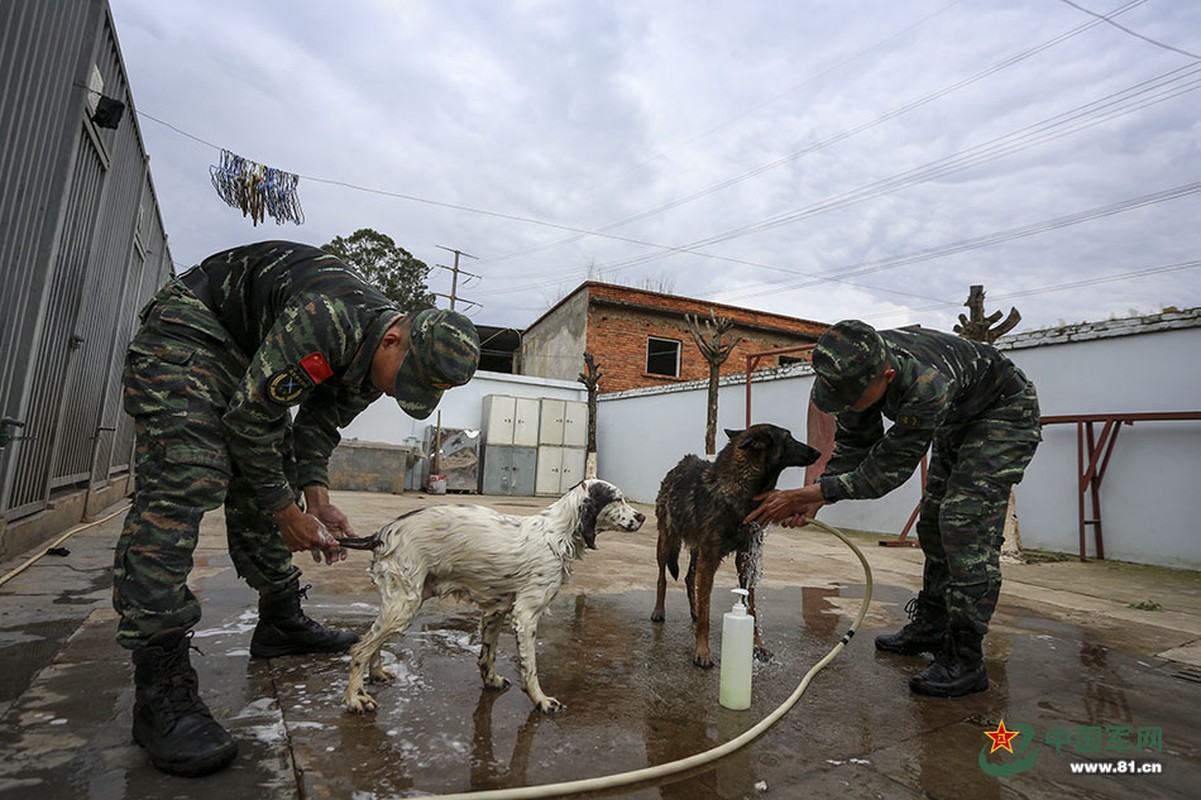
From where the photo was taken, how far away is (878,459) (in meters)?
2.94

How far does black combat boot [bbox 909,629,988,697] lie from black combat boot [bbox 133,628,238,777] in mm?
2634

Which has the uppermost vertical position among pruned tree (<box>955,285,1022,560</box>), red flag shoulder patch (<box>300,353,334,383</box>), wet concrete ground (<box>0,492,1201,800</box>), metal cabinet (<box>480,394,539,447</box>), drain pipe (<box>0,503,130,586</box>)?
pruned tree (<box>955,285,1022,560</box>)

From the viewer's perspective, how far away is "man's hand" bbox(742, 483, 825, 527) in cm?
296

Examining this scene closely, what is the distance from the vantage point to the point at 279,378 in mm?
1882

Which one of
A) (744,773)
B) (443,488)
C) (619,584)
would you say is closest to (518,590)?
(744,773)

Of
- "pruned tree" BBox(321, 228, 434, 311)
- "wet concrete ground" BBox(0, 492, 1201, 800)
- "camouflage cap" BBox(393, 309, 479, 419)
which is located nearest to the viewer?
"wet concrete ground" BBox(0, 492, 1201, 800)

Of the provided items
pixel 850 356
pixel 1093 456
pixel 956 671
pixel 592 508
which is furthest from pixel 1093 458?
pixel 592 508

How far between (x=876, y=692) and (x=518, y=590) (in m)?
1.63

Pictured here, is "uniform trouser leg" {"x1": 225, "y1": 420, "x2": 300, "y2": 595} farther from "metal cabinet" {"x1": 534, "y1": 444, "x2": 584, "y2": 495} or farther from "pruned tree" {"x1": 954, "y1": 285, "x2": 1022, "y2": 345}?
"metal cabinet" {"x1": 534, "y1": 444, "x2": 584, "y2": 495}

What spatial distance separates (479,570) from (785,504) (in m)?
1.47

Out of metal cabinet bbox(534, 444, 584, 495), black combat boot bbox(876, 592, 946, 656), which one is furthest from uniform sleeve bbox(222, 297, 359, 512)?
metal cabinet bbox(534, 444, 584, 495)

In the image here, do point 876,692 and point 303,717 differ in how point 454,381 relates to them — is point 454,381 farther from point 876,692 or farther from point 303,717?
point 876,692

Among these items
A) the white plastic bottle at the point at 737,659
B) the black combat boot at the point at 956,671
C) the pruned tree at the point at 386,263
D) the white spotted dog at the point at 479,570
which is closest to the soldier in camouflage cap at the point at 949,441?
the black combat boot at the point at 956,671

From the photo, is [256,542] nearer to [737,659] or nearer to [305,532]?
[305,532]
